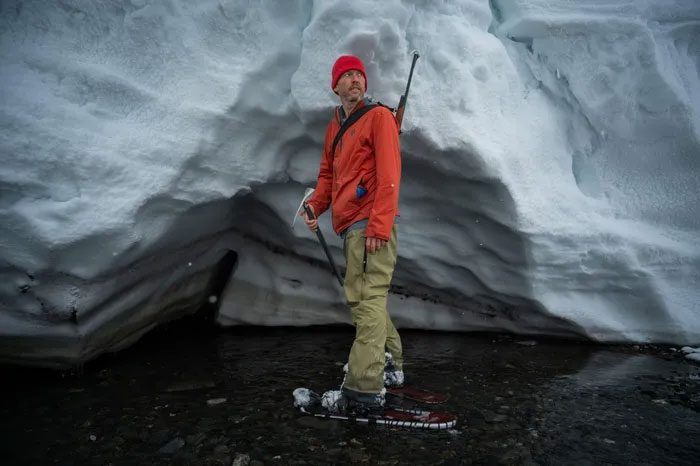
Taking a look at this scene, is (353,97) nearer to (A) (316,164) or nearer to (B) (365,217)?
(B) (365,217)

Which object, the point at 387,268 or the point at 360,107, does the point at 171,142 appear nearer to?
the point at 360,107

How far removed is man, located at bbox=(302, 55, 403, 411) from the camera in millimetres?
2752

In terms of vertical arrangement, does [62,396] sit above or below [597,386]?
below

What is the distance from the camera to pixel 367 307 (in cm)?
284

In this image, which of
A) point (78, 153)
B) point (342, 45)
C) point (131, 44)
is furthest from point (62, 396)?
point (342, 45)

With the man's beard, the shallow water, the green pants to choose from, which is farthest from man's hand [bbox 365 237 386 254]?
the shallow water

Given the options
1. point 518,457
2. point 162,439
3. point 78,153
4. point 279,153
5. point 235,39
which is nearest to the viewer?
point 518,457

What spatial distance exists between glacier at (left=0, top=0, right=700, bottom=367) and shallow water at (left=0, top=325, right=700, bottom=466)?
403 millimetres

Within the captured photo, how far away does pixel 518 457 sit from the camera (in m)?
2.42

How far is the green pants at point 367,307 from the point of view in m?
2.77

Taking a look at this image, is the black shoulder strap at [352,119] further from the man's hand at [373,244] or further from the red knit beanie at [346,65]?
the man's hand at [373,244]

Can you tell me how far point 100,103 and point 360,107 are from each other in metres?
1.89

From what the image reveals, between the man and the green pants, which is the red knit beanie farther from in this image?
the green pants

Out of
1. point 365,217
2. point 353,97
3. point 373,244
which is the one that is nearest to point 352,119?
point 353,97
